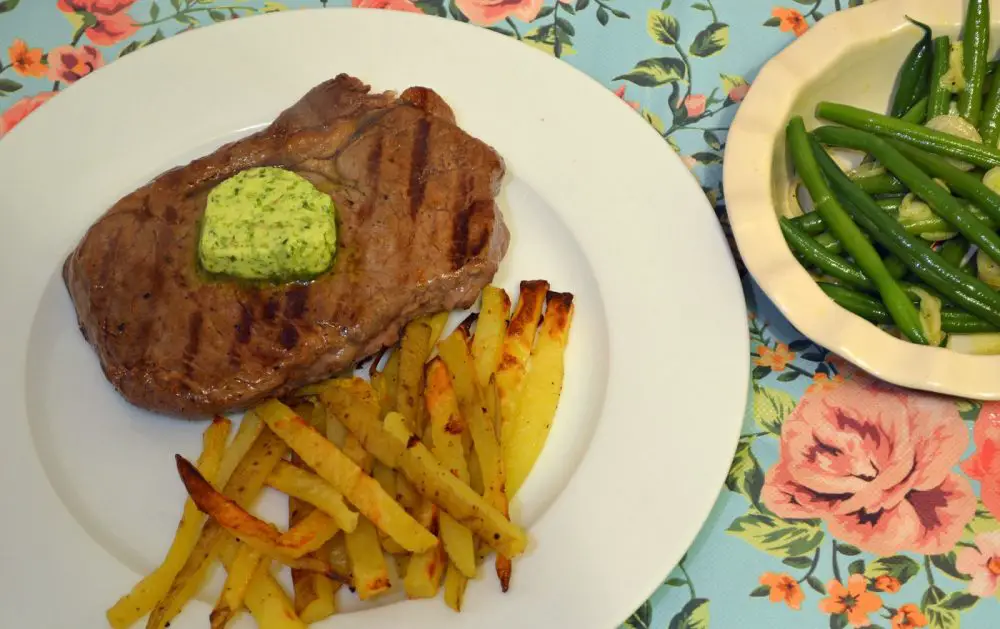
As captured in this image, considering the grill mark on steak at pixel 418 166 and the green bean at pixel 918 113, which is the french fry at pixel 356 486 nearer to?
the grill mark on steak at pixel 418 166

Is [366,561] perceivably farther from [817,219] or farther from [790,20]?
[790,20]

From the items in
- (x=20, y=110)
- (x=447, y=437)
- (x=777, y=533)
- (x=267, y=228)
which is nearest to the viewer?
(x=447, y=437)

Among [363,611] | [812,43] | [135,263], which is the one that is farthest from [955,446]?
[135,263]

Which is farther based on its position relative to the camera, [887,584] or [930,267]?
[930,267]

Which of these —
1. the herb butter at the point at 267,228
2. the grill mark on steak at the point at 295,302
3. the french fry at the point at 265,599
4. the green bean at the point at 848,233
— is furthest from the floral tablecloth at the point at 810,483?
the grill mark on steak at the point at 295,302

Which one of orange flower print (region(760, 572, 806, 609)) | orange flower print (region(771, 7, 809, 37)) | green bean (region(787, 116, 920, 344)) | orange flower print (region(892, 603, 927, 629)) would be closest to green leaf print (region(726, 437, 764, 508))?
orange flower print (region(760, 572, 806, 609))

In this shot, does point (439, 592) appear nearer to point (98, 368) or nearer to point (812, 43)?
point (98, 368)

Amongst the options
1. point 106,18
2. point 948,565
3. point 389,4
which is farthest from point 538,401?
point 106,18
